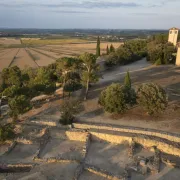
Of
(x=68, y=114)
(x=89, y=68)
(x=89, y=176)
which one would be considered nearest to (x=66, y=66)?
(x=89, y=68)

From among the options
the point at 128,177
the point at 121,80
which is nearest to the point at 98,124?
the point at 128,177

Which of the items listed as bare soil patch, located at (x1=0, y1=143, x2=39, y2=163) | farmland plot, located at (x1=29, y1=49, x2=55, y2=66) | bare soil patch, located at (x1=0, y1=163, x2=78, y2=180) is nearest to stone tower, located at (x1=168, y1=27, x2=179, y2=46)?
farmland plot, located at (x1=29, y1=49, x2=55, y2=66)

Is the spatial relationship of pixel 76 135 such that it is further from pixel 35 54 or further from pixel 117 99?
pixel 35 54

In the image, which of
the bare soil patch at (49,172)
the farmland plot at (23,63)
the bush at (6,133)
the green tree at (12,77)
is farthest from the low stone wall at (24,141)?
the farmland plot at (23,63)

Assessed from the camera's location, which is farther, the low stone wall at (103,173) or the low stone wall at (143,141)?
the low stone wall at (143,141)

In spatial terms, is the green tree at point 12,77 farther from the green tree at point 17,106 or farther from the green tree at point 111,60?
the green tree at point 111,60

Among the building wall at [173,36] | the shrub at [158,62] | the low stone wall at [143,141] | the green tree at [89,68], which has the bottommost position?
the low stone wall at [143,141]
